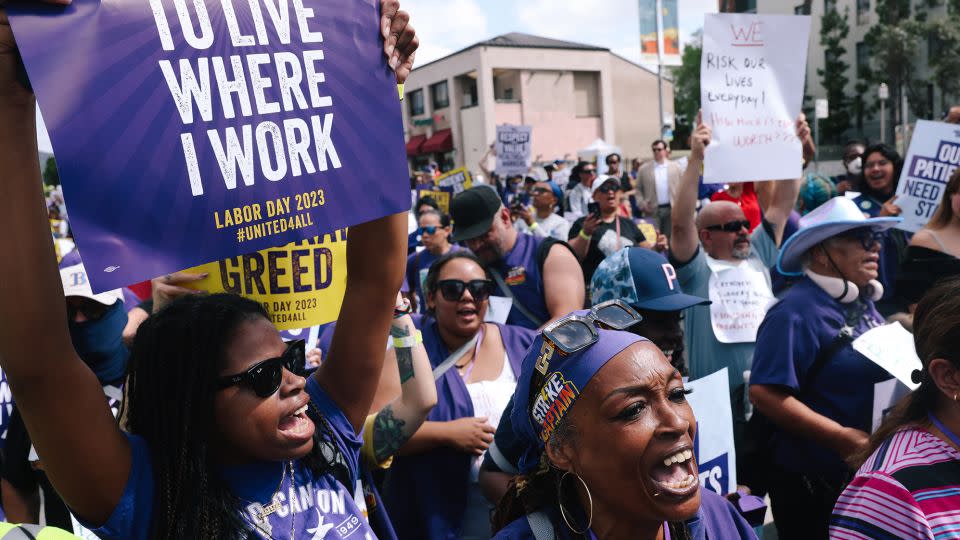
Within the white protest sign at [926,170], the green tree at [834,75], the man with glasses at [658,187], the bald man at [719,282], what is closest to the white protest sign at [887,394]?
the bald man at [719,282]

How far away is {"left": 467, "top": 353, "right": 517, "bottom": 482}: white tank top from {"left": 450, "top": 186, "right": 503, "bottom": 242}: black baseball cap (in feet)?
4.62

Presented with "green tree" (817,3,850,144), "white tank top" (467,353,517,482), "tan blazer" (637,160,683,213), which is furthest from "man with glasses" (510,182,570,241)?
"green tree" (817,3,850,144)

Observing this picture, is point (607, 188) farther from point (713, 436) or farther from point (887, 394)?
point (713, 436)

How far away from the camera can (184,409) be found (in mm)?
1812

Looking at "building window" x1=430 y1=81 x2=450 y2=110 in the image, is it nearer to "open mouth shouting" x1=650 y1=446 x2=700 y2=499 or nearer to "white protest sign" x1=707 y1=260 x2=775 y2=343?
"white protest sign" x1=707 y1=260 x2=775 y2=343

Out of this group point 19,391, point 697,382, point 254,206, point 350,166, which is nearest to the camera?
point 19,391

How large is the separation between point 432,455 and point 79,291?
182cm

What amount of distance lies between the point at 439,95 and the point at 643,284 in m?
48.2

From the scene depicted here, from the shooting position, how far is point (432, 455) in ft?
10.5

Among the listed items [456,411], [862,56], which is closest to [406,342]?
[456,411]

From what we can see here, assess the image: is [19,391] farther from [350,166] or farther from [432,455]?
[432,455]

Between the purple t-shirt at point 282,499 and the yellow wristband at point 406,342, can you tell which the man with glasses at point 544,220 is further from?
the purple t-shirt at point 282,499

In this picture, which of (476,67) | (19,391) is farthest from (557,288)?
(476,67)

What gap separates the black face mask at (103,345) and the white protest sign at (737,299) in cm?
297
